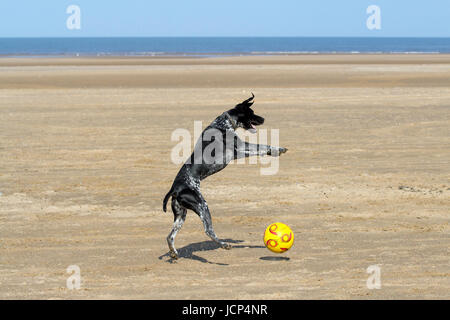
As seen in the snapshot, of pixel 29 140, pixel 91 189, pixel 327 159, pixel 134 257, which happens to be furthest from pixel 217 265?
pixel 29 140

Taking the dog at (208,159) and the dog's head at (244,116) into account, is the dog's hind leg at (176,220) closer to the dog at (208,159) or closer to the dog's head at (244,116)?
the dog at (208,159)

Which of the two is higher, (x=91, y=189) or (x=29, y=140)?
(x=29, y=140)

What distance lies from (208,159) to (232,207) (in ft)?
11.4

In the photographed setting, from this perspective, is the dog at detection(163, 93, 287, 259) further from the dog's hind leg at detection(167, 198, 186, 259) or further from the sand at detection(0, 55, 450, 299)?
the sand at detection(0, 55, 450, 299)

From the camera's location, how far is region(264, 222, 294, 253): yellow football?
989 cm

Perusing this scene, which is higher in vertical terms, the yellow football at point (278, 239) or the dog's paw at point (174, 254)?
the yellow football at point (278, 239)

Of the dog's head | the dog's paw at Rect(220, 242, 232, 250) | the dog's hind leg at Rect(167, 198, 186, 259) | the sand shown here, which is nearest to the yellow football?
the sand

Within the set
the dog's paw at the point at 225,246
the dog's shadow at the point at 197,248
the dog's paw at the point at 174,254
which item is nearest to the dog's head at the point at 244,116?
the dog's paw at the point at 225,246

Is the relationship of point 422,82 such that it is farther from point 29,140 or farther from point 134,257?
point 134,257

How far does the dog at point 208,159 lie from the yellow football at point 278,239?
715mm

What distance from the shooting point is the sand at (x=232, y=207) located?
358 inches
